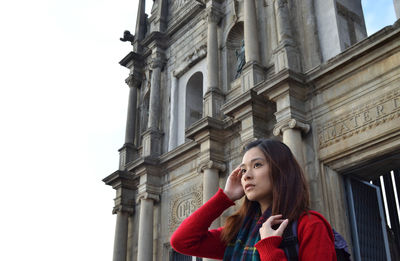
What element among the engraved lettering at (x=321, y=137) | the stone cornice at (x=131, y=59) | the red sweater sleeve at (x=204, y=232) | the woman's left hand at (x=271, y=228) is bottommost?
the woman's left hand at (x=271, y=228)

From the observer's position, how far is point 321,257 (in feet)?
4.86

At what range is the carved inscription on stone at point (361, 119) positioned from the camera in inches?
256

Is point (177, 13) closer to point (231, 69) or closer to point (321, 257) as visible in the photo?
point (231, 69)

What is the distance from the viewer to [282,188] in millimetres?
1768

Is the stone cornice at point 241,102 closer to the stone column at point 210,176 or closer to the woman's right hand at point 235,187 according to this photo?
the stone column at point 210,176

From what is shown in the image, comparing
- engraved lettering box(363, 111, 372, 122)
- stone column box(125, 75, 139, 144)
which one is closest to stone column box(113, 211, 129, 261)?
stone column box(125, 75, 139, 144)

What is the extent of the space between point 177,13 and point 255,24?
4.43m

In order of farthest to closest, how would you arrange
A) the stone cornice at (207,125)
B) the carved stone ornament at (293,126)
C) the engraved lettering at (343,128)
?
the stone cornice at (207,125) < the carved stone ornament at (293,126) < the engraved lettering at (343,128)

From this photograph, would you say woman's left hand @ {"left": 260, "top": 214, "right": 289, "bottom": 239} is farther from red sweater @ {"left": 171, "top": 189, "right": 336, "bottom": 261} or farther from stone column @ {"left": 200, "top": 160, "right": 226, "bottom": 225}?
stone column @ {"left": 200, "top": 160, "right": 226, "bottom": 225}

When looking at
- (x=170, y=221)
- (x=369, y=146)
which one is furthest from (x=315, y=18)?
(x=170, y=221)

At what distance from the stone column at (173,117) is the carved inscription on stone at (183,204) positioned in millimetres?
1579

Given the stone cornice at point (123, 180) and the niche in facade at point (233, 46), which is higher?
the niche in facade at point (233, 46)

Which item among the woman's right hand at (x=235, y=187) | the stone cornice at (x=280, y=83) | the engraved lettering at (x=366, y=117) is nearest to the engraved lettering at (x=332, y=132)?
the engraved lettering at (x=366, y=117)

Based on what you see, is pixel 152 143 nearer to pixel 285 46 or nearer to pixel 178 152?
pixel 178 152
